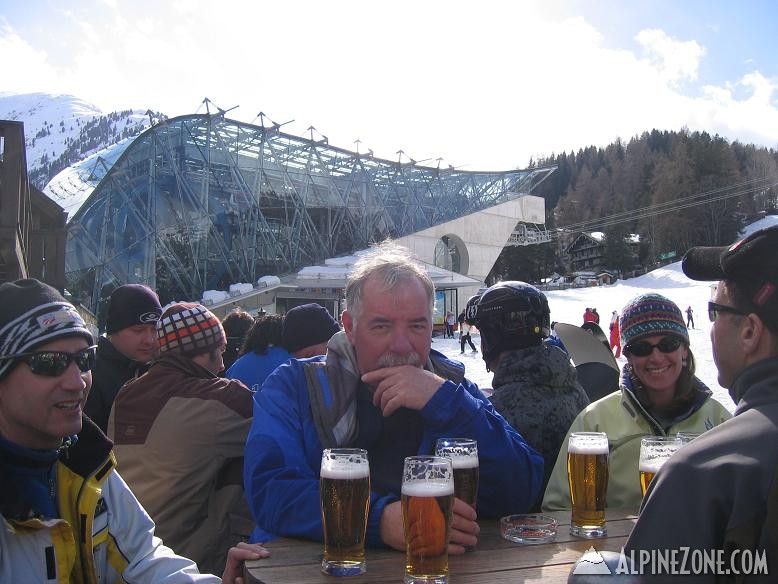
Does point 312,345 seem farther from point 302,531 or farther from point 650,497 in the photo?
point 650,497

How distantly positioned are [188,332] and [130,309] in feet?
3.47

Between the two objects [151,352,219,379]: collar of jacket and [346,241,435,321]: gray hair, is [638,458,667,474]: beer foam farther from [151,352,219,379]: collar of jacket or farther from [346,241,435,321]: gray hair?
[151,352,219,379]: collar of jacket

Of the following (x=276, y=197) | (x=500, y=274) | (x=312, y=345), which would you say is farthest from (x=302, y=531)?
(x=500, y=274)

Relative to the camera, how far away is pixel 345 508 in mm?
1640

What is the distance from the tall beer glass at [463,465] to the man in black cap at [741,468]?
0.58 m

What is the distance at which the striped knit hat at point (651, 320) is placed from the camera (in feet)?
10.1

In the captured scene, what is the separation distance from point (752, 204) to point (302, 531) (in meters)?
99.7

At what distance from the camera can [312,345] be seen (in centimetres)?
485

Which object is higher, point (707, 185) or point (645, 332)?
point (707, 185)

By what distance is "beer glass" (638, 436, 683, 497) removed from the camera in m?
1.99

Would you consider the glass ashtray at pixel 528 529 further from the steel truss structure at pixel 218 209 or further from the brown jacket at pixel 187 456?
the steel truss structure at pixel 218 209

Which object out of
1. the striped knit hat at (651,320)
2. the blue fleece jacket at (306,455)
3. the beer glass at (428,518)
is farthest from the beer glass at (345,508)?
the striped knit hat at (651,320)

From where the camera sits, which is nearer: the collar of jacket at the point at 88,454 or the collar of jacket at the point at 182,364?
the collar of jacket at the point at 88,454

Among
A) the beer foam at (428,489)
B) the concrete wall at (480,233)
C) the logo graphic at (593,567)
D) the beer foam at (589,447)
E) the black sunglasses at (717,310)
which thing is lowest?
the logo graphic at (593,567)
